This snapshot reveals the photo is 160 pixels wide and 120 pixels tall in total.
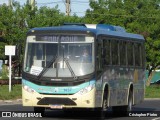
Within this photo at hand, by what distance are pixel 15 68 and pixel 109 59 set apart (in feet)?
125

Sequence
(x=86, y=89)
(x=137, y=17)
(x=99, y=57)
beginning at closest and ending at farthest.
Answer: (x=86, y=89) < (x=99, y=57) < (x=137, y=17)

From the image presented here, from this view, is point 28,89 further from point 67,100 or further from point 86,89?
point 86,89

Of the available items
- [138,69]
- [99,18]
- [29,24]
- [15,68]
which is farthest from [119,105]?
[99,18]

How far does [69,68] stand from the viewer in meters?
19.8

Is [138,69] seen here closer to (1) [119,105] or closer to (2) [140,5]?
(1) [119,105]

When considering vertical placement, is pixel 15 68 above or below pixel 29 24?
below

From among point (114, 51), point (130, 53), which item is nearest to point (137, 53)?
point (130, 53)

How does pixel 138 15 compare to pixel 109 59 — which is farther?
pixel 138 15

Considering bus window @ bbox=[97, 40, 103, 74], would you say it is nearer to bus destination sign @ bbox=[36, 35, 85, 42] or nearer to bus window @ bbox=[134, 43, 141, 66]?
bus destination sign @ bbox=[36, 35, 85, 42]

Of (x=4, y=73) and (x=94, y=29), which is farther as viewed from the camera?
(x=4, y=73)

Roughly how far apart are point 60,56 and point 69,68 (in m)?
0.53

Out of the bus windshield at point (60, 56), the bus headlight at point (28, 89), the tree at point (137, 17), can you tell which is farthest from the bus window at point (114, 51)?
the tree at point (137, 17)

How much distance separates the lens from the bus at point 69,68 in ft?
64.5

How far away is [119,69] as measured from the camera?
2247cm
